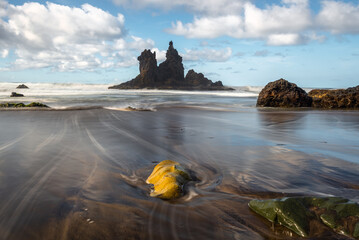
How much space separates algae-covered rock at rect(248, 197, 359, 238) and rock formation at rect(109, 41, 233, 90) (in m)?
90.0

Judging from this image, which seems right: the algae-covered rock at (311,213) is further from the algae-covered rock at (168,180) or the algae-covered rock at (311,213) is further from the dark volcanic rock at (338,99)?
the dark volcanic rock at (338,99)

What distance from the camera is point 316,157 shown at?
13.1 feet

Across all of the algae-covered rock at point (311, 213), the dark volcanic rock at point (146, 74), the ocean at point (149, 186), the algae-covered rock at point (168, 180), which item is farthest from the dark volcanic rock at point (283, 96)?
the dark volcanic rock at point (146, 74)

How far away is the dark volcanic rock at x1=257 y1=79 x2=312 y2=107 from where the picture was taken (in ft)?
50.0

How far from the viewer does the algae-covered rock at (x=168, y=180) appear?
2.53 m

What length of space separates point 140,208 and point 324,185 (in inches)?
85.9

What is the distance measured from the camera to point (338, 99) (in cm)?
1481

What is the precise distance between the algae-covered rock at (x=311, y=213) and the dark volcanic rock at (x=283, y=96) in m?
14.5

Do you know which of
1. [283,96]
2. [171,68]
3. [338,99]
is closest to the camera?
[338,99]

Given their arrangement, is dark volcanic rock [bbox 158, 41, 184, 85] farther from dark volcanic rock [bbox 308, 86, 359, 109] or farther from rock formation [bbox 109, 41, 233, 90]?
dark volcanic rock [bbox 308, 86, 359, 109]

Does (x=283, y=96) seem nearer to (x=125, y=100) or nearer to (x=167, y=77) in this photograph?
(x=125, y=100)

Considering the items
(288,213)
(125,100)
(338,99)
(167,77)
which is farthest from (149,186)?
(167,77)

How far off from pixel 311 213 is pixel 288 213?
207mm

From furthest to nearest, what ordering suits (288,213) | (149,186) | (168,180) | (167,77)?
(167,77)
(149,186)
(168,180)
(288,213)
